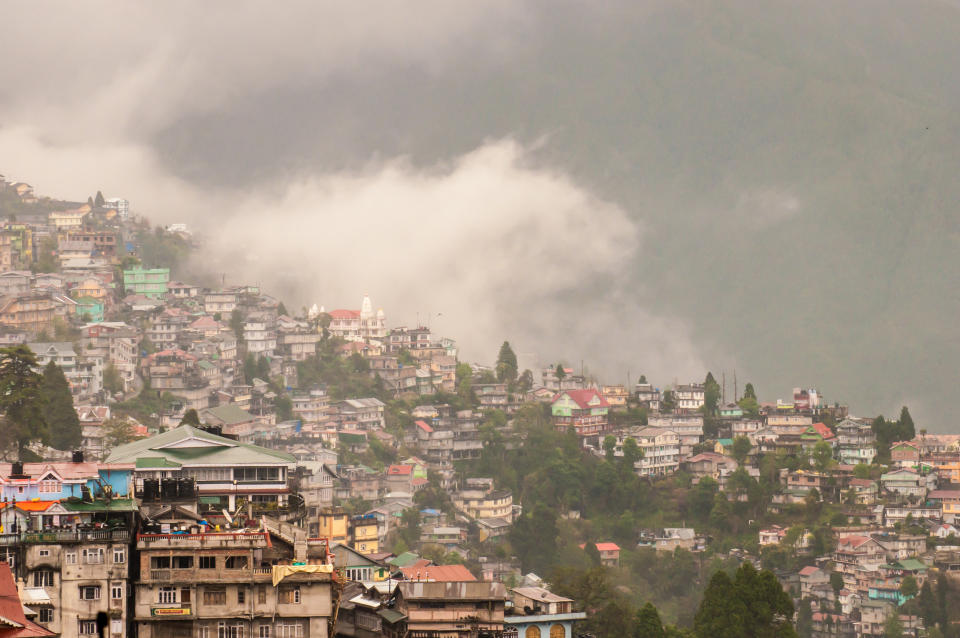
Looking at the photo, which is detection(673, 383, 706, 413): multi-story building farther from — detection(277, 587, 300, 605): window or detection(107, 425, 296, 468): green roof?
detection(277, 587, 300, 605): window

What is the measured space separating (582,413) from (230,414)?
27876 millimetres

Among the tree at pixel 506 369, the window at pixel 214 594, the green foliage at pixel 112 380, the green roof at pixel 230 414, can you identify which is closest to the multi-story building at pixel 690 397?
the tree at pixel 506 369

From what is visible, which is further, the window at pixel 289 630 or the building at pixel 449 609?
the building at pixel 449 609

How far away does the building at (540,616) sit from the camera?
48.7 m

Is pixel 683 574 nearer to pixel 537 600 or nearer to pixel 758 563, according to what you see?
pixel 758 563

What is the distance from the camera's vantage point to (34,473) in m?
42.1

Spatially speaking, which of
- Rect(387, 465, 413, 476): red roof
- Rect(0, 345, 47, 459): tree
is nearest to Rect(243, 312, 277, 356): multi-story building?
Rect(387, 465, 413, 476): red roof

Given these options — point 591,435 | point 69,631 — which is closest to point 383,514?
point 591,435

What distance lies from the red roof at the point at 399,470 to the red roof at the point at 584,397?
18.0 metres

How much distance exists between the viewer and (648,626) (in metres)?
56.1

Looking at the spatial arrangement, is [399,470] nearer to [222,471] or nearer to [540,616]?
[540,616]

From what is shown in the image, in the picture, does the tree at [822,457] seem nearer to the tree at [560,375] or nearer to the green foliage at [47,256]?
the tree at [560,375]

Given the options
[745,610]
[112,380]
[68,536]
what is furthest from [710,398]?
[68,536]

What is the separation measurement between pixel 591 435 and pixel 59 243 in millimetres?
42569
